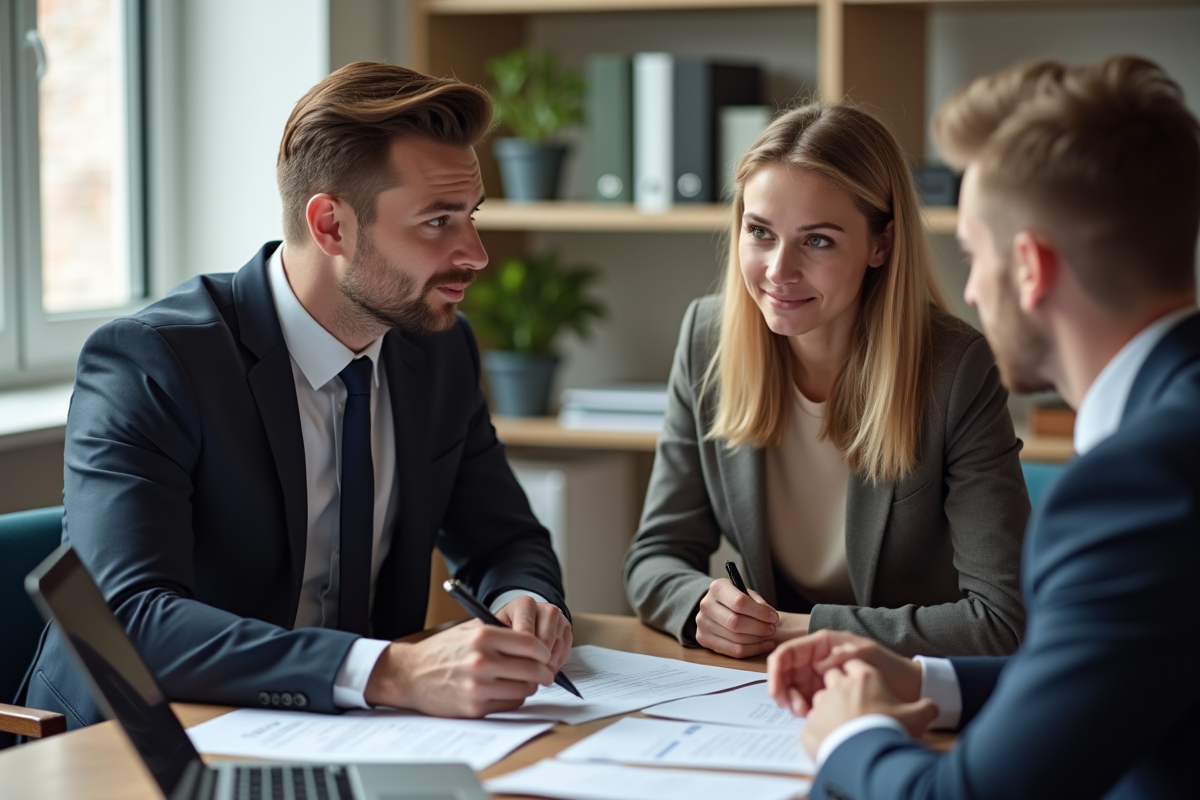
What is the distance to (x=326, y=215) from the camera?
1784mm

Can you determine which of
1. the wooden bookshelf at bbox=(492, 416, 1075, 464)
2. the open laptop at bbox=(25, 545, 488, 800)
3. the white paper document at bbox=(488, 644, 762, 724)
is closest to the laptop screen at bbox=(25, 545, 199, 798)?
the open laptop at bbox=(25, 545, 488, 800)

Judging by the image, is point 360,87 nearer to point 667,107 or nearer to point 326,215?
point 326,215

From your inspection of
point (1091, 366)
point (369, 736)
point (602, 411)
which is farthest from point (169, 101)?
point (1091, 366)

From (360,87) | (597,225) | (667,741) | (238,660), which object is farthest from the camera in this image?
(597,225)

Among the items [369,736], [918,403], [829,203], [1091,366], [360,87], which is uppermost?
[360,87]

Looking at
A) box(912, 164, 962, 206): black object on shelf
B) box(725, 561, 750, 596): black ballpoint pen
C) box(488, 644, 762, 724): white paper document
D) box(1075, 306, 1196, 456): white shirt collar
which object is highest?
box(912, 164, 962, 206): black object on shelf

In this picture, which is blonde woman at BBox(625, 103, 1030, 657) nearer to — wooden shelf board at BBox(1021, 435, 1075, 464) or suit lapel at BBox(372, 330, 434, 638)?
suit lapel at BBox(372, 330, 434, 638)

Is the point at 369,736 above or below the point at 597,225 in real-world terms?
below

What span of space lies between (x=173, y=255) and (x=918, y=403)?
196 cm

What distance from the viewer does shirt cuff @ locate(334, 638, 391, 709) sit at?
1368 mm

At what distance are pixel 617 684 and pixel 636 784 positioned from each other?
12.9 inches

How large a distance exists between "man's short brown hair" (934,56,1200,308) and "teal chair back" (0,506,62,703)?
52.1 inches

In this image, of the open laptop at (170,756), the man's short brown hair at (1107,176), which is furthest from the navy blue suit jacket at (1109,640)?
the open laptop at (170,756)

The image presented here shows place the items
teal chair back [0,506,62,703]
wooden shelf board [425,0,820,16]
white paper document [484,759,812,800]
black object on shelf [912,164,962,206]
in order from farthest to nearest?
wooden shelf board [425,0,820,16] → black object on shelf [912,164,962,206] → teal chair back [0,506,62,703] → white paper document [484,759,812,800]
